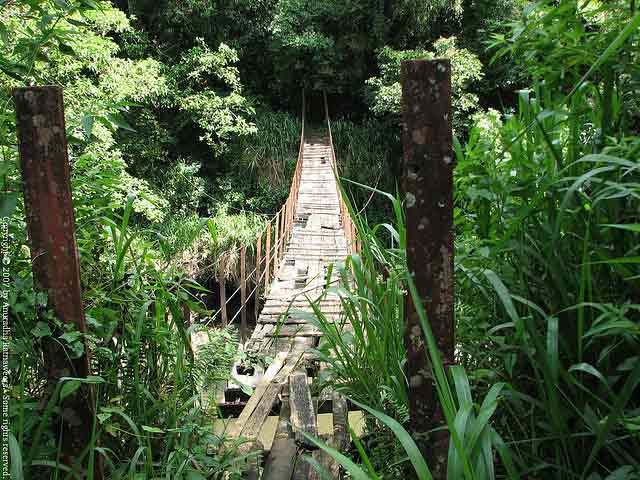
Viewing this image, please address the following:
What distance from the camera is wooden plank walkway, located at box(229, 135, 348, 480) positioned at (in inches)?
56.4

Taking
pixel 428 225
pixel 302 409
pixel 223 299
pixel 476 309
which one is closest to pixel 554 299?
pixel 476 309

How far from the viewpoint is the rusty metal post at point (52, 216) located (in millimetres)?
870

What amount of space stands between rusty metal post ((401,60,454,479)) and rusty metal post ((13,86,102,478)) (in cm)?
56

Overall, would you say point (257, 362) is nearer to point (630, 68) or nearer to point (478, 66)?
point (630, 68)

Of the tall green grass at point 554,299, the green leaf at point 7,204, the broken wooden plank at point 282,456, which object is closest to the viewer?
the tall green grass at point 554,299

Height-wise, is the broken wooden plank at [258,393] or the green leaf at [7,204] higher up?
the green leaf at [7,204]

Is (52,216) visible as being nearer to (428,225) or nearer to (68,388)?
(68,388)

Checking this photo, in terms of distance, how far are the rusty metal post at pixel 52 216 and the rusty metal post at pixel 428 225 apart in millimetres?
560

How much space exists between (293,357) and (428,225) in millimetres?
1664

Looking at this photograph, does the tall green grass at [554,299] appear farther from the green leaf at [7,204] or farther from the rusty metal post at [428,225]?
the green leaf at [7,204]

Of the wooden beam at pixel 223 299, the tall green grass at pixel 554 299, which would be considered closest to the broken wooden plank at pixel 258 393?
the wooden beam at pixel 223 299

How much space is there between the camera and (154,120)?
910 cm

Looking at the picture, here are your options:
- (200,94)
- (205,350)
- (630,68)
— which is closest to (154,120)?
(200,94)

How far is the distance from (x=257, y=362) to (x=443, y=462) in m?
1.53
